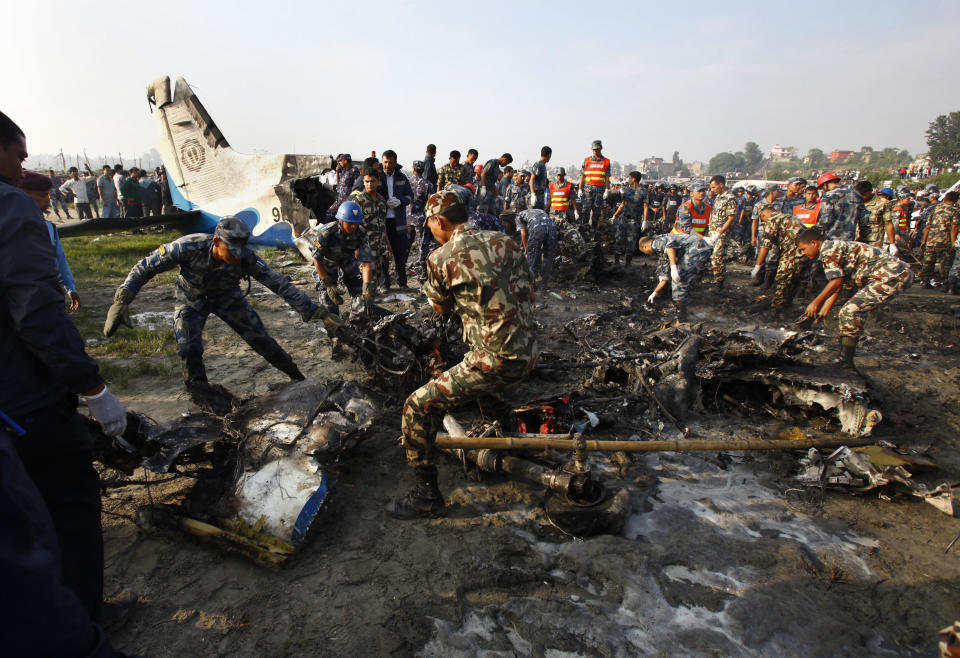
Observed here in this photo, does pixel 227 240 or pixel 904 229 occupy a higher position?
pixel 227 240

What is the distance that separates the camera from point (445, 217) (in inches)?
113

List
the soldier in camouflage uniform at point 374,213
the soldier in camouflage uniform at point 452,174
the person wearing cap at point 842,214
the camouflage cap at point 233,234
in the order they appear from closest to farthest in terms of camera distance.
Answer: the camouflage cap at point 233,234 < the soldier in camouflage uniform at point 374,213 < the person wearing cap at point 842,214 < the soldier in camouflage uniform at point 452,174

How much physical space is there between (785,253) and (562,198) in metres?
4.84

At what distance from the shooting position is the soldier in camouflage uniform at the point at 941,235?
28.6 ft

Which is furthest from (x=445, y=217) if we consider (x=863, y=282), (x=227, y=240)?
(x=863, y=282)

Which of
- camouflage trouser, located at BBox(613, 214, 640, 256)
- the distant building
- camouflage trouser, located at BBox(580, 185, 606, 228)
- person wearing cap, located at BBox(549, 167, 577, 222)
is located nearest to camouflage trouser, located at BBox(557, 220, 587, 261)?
person wearing cap, located at BBox(549, 167, 577, 222)

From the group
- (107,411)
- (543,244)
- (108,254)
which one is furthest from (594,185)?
(108,254)

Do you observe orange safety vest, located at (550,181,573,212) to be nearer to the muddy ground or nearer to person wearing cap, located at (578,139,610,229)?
person wearing cap, located at (578,139,610,229)

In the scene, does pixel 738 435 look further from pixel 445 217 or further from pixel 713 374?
pixel 445 217

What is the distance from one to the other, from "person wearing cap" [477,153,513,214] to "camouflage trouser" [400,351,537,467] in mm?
8701

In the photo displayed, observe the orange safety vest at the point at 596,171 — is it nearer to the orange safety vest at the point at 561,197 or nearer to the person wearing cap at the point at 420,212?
the orange safety vest at the point at 561,197

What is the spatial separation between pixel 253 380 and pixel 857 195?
9536 mm

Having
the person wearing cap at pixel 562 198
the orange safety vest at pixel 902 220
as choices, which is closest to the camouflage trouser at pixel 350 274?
the person wearing cap at pixel 562 198

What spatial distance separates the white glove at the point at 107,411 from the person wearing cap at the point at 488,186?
9.50 meters
